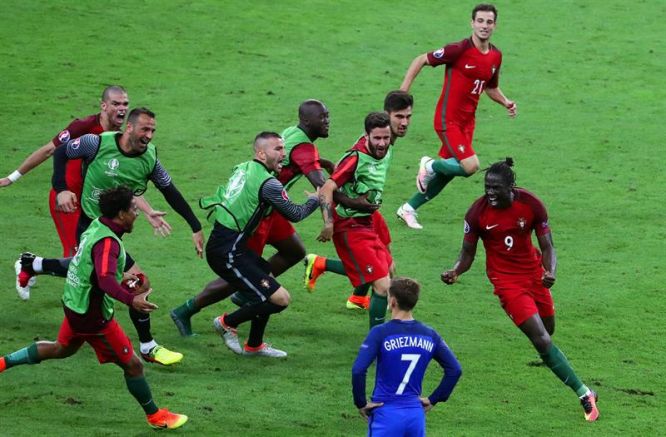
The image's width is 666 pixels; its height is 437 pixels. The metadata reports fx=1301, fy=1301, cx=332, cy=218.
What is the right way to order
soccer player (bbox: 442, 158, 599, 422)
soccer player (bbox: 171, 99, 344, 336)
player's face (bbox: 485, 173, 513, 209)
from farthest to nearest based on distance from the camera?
soccer player (bbox: 171, 99, 344, 336) < soccer player (bbox: 442, 158, 599, 422) < player's face (bbox: 485, 173, 513, 209)

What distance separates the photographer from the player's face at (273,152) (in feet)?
37.9

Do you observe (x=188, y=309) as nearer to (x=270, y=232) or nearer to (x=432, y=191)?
(x=270, y=232)

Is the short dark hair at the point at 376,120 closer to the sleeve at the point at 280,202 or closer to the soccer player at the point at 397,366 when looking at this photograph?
the sleeve at the point at 280,202

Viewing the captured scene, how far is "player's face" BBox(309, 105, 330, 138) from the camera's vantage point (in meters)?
12.3

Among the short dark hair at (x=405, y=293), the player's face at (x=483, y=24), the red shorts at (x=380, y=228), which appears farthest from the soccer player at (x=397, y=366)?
the player's face at (x=483, y=24)

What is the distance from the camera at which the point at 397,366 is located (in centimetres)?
898

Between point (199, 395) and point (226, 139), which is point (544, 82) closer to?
point (226, 139)

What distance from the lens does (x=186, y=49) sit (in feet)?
72.1

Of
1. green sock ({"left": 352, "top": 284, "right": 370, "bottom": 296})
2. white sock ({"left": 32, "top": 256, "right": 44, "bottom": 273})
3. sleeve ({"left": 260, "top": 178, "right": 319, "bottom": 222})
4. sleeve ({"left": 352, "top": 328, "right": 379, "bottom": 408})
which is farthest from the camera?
green sock ({"left": 352, "top": 284, "right": 370, "bottom": 296})

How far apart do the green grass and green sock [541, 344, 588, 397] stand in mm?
269

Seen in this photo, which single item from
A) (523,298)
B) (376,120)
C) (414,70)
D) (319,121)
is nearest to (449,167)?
(414,70)

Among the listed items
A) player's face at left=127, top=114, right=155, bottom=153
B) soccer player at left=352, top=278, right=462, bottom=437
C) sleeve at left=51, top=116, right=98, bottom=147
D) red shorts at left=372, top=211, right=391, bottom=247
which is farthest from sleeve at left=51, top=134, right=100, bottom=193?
soccer player at left=352, top=278, right=462, bottom=437

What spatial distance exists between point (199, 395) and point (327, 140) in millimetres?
8041

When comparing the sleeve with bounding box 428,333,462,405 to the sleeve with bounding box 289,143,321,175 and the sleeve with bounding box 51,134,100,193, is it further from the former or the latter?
the sleeve with bounding box 51,134,100,193
